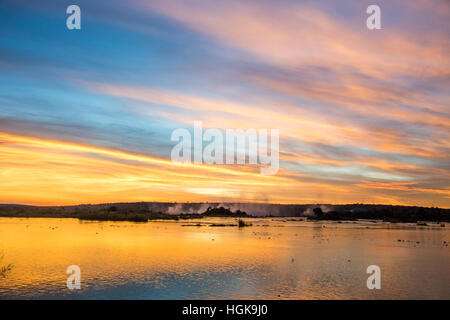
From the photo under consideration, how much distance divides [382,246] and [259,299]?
34.5 m

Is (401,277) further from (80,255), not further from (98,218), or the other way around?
(98,218)

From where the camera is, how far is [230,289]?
25.3 meters

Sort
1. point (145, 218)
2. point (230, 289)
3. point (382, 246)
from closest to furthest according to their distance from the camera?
point (230, 289) < point (382, 246) < point (145, 218)

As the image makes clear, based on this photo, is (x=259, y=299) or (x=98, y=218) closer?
(x=259, y=299)

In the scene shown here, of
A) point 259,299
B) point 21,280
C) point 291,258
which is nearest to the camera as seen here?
point 259,299
